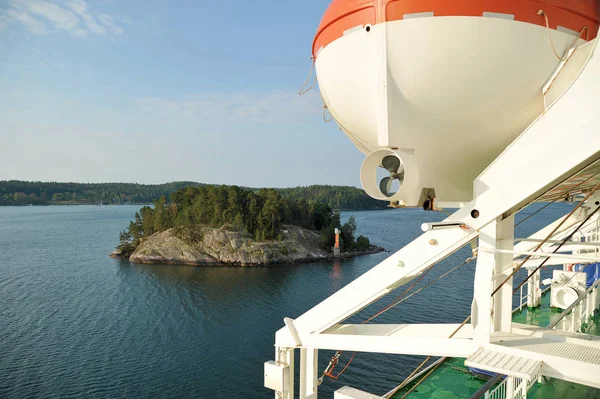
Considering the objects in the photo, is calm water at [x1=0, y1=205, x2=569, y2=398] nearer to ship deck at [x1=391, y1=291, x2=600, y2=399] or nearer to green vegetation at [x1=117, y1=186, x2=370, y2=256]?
green vegetation at [x1=117, y1=186, x2=370, y2=256]

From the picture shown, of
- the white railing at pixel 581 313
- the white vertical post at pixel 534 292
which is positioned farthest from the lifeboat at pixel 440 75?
the white vertical post at pixel 534 292

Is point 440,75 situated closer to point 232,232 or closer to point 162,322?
point 162,322

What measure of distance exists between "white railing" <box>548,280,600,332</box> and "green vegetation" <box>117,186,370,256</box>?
134 feet

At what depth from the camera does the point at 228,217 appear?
51000 mm

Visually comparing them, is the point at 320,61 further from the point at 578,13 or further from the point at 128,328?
the point at 128,328

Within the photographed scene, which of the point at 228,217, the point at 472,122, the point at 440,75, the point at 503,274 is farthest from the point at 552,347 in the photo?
the point at 228,217

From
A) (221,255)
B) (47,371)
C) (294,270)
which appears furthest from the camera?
(221,255)

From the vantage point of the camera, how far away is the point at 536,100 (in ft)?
11.0

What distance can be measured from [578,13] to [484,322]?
2.42 m

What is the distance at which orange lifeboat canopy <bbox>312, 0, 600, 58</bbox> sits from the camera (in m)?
3.12

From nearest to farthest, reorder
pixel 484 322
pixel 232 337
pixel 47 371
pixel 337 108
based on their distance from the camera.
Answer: pixel 484 322 → pixel 337 108 → pixel 47 371 → pixel 232 337

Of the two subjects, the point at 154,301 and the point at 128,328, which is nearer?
the point at 128,328

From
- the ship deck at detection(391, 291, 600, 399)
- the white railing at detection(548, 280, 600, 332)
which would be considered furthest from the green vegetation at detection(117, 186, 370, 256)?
the ship deck at detection(391, 291, 600, 399)

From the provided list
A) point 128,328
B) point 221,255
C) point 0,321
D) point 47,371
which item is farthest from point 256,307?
point 221,255
